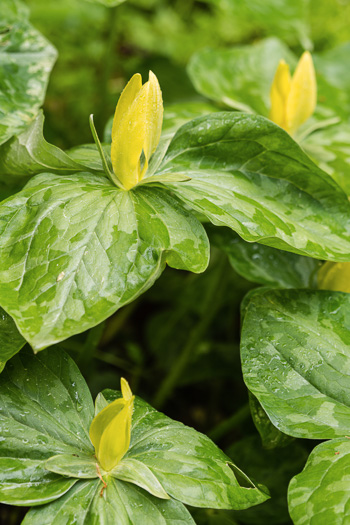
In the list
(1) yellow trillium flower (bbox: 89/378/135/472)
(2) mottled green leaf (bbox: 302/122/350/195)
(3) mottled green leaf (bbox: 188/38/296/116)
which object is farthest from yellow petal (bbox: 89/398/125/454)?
(3) mottled green leaf (bbox: 188/38/296/116)

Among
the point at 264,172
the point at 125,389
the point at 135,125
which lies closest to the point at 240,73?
the point at 264,172

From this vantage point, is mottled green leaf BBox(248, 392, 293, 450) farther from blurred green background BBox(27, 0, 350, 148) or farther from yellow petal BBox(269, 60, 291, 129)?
blurred green background BBox(27, 0, 350, 148)

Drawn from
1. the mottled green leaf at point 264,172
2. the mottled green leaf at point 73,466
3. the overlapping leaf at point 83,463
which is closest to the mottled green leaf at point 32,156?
the mottled green leaf at point 264,172

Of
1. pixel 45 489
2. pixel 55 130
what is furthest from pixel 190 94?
pixel 45 489

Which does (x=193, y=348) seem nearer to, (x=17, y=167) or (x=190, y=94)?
(x=17, y=167)

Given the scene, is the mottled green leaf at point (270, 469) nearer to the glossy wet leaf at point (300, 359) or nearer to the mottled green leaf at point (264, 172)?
the glossy wet leaf at point (300, 359)

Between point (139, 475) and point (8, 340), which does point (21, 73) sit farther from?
point (139, 475)

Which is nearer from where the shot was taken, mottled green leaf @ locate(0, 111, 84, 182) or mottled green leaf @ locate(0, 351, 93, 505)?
mottled green leaf @ locate(0, 351, 93, 505)
